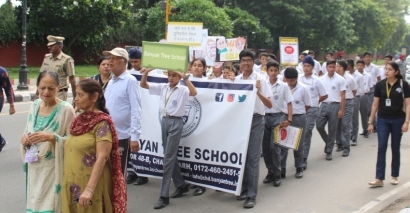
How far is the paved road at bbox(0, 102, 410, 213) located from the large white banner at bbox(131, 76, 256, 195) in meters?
0.29

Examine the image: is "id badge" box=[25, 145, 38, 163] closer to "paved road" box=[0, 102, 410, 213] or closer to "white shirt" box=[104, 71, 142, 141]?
"white shirt" box=[104, 71, 142, 141]

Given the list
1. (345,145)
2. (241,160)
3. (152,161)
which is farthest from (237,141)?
(345,145)

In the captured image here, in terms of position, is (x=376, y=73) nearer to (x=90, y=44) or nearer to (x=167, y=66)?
(x=167, y=66)

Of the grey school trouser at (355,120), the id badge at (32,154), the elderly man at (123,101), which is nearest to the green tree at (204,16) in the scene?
the grey school trouser at (355,120)

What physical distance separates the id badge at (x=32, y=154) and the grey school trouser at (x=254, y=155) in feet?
9.15

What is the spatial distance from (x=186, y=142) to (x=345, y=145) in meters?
3.99

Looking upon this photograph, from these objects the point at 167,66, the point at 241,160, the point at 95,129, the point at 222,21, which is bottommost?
the point at 241,160

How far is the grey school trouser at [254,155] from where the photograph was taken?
5945 millimetres

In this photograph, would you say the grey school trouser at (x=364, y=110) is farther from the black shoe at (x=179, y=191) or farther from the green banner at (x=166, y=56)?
the green banner at (x=166, y=56)

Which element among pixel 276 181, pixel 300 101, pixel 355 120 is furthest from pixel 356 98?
pixel 276 181

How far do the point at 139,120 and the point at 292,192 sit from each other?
8.37 feet

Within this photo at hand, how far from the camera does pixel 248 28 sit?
109 ft

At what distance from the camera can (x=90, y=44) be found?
29.9m

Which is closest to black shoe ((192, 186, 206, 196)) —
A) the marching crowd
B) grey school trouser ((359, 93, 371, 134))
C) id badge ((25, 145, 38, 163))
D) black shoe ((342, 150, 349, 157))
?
the marching crowd
